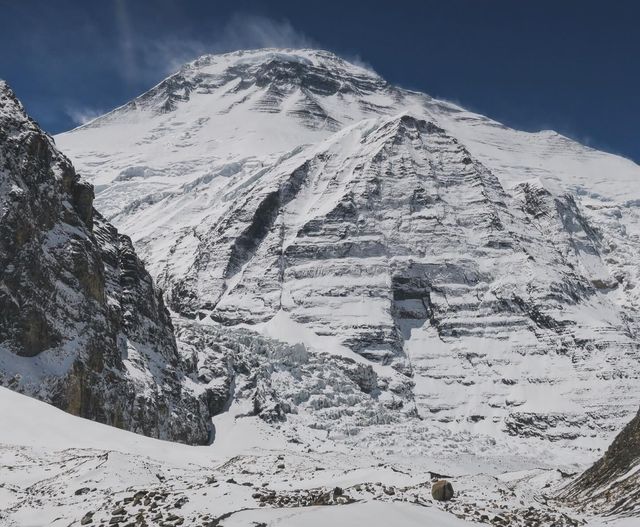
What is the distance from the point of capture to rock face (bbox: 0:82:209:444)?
209 ft

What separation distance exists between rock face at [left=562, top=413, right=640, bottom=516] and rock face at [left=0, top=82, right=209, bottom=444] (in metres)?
47.7

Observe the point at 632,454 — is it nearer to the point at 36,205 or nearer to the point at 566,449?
the point at 36,205

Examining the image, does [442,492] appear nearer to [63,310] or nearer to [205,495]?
[205,495]

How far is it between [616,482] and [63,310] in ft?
192

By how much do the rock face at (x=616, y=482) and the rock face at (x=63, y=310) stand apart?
157ft

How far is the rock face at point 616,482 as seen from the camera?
2234cm

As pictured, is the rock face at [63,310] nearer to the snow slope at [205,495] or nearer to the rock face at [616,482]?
the snow slope at [205,495]

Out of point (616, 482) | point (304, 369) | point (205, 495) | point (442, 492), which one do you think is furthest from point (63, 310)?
point (304, 369)

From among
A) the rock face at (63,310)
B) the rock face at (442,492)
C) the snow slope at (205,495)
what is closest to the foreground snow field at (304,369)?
the snow slope at (205,495)

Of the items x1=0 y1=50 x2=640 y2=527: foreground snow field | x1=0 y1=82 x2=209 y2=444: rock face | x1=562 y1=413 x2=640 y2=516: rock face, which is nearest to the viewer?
x1=562 y1=413 x2=640 y2=516: rock face

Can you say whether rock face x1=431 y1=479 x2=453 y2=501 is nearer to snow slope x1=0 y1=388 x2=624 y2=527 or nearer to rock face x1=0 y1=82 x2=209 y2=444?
snow slope x1=0 y1=388 x2=624 y2=527

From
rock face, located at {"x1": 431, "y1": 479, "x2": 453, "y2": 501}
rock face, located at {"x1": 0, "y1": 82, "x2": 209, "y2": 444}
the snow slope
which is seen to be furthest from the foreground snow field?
rock face, located at {"x1": 431, "y1": 479, "x2": 453, "y2": 501}

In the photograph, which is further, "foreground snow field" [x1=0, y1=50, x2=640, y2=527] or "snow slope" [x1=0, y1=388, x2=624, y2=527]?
"foreground snow field" [x1=0, y1=50, x2=640, y2=527]

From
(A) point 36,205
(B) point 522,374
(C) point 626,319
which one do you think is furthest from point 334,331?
(A) point 36,205
